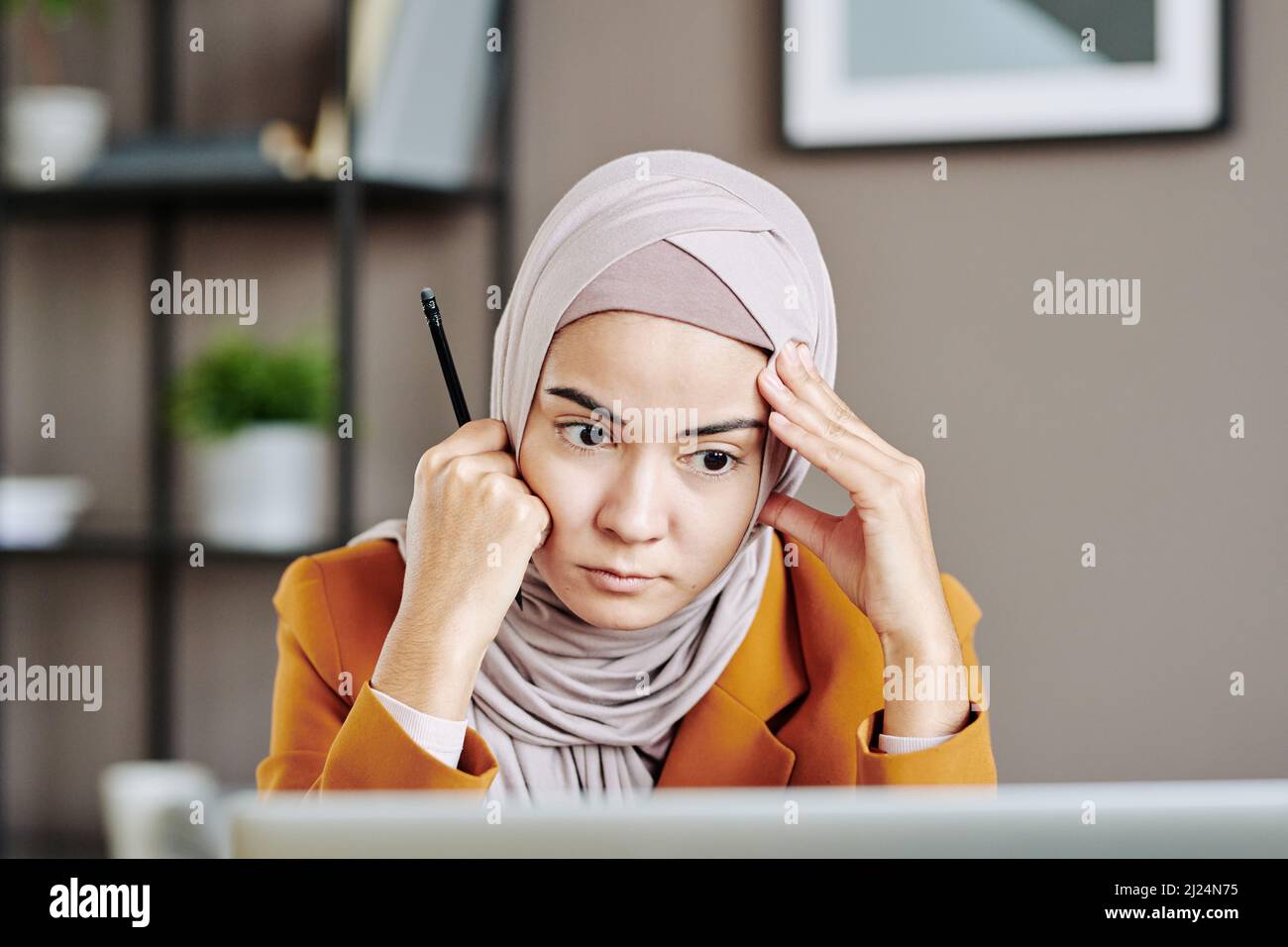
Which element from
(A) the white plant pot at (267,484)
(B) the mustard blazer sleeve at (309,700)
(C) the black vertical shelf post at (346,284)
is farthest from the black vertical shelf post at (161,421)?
(B) the mustard blazer sleeve at (309,700)

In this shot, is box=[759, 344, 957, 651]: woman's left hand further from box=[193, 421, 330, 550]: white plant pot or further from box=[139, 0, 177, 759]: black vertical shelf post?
box=[139, 0, 177, 759]: black vertical shelf post

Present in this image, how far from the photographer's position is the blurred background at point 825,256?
3.00 ft

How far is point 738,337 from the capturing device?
60 cm

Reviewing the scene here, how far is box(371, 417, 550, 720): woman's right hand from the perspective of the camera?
600 mm

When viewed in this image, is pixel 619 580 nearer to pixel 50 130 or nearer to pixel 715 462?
pixel 715 462

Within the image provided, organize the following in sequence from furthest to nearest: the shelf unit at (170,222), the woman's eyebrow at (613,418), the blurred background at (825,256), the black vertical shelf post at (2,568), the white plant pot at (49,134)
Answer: the black vertical shelf post at (2,568), the white plant pot at (49,134), the shelf unit at (170,222), the blurred background at (825,256), the woman's eyebrow at (613,418)

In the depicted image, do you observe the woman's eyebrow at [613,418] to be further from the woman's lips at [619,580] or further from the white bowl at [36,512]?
the white bowl at [36,512]

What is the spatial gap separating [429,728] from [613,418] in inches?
7.3

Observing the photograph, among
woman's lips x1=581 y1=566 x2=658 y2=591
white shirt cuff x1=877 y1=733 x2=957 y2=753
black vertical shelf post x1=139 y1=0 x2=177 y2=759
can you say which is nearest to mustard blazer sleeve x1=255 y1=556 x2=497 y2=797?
woman's lips x1=581 y1=566 x2=658 y2=591

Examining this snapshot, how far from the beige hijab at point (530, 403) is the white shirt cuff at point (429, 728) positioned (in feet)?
0.20

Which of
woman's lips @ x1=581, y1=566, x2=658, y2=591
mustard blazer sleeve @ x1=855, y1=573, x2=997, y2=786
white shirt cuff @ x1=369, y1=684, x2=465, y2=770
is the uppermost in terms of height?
woman's lips @ x1=581, y1=566, x2=658, y2=591

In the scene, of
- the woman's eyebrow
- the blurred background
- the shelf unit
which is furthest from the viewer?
the shelf unit

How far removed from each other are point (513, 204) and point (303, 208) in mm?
347

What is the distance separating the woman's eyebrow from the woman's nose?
0.9 inches
